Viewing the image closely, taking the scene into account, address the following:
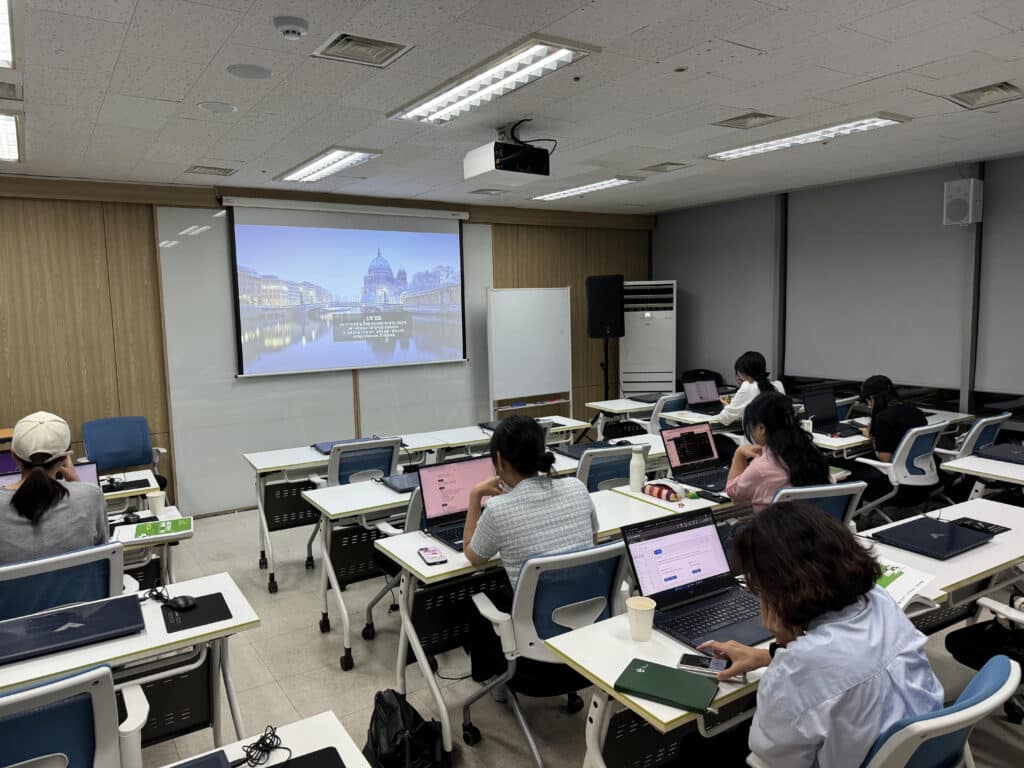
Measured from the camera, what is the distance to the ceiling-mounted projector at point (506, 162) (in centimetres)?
429

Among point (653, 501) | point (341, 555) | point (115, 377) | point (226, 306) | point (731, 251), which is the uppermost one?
point (731, 251)

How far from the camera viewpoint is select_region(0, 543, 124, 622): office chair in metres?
2.34

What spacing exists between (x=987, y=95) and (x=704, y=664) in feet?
12.8

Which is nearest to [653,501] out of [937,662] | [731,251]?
[937,662]

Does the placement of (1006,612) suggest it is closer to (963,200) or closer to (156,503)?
(156,503)

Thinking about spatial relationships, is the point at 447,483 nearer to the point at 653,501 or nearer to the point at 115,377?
the point at 653,501

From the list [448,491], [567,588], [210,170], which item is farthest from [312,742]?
[210,170]

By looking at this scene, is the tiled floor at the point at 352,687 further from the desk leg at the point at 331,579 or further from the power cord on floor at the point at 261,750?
the power cord on floor at the point at 261,750

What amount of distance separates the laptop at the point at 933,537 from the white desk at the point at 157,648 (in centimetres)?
251

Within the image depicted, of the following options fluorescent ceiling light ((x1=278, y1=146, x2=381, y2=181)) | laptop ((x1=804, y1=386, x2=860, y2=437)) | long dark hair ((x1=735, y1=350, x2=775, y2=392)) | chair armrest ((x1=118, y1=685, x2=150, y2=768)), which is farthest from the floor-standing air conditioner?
chair armrest ((x1=118, y1=685, x2=150, y2=768))

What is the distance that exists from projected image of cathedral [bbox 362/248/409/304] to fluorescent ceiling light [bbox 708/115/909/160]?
3476 mm

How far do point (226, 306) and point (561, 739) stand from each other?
17.0 ft

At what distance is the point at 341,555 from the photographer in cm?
398

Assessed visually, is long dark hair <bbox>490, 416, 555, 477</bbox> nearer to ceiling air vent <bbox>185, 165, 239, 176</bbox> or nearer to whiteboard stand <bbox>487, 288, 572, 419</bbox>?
ceiling air vent <bbox>185, 165, 239, 176</bbox>
